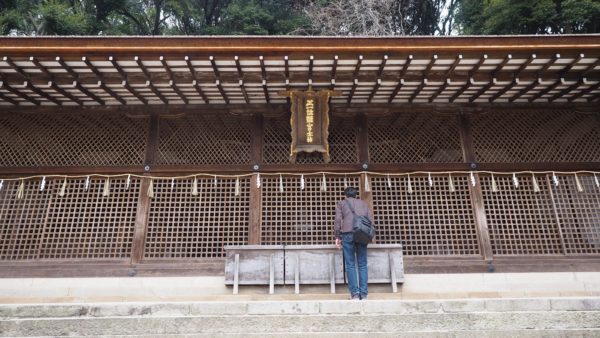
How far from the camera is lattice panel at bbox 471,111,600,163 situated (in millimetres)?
9125

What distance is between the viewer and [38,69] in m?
7.41

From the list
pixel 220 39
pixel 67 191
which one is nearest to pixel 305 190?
pixel 220 39

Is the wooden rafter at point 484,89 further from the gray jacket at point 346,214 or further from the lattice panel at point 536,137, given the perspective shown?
the gray jacket at point 346,214

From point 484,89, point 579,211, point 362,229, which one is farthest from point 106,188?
point 579,211

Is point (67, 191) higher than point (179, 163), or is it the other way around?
point (179, 163)

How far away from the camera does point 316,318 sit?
4.54 m

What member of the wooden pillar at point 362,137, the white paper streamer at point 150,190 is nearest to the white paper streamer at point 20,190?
the white paper streamer at point 150,190

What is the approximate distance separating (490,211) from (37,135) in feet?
33.8

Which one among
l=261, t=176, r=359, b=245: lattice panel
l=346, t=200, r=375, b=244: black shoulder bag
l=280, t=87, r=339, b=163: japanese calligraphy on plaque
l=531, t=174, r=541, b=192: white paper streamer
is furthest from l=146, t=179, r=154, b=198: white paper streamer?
l=531, t=174, r=541, b=192: white paper streamer

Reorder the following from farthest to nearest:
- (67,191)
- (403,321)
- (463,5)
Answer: (463,5), (67,191), (403,321)

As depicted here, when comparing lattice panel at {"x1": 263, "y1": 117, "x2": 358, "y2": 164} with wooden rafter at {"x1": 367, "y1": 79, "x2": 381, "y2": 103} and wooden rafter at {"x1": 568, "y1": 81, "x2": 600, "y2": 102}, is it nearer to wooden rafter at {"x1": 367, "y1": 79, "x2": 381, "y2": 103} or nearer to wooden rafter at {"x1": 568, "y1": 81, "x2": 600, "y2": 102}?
Answer: wooden rafter at {"x1": 367, "y1": 79, "x2": 381, "y2": 103}

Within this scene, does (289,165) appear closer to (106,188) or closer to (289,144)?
(289,144)

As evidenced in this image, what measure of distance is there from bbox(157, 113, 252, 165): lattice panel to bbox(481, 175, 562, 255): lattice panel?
545cm

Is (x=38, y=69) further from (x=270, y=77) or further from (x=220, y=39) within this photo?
(x=270, y=77)
